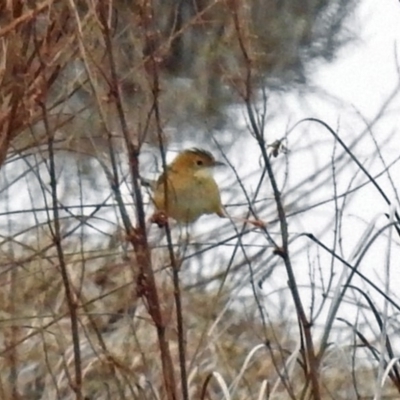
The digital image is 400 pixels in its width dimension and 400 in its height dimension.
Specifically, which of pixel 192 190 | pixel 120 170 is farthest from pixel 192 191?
pixel 120 170

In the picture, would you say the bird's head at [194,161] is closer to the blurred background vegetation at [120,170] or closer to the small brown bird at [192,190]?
the small brown bird at [192,190]

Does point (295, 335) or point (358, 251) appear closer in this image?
point (358, 251)

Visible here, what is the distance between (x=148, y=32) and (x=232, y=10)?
11 cm

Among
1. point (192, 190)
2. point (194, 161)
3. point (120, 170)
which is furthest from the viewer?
point (194, 161)

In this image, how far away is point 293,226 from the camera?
7.40 feet

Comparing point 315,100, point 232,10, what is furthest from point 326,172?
point 232,10

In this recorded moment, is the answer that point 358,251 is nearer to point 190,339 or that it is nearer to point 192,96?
point 190,339

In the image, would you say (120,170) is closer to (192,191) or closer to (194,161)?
(192,191)

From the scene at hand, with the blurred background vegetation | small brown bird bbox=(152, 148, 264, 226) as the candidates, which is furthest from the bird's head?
the blurred background vegetation

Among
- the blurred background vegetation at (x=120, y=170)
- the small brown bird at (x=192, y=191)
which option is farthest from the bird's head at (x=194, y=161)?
the blurred background vegetation at (x=120, y=170)

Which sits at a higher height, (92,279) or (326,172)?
(326,172)

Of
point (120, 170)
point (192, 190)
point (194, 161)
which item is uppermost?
point (194, 161)

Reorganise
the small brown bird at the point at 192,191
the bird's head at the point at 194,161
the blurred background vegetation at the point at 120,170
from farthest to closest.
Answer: the bird's head at the point at 194,161
the small brown bird at the point at 192,191
the blurred background vegetation at the point at 120,170

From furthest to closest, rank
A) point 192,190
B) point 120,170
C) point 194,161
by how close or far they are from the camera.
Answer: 1. point 194,161
2. point 192,190
3. point 120,170
